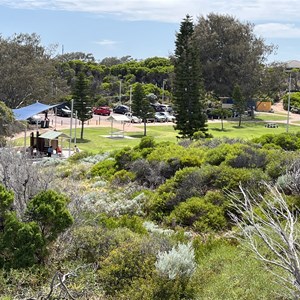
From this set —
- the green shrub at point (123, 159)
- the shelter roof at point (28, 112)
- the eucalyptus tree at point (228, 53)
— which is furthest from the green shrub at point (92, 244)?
the eucalyptus tree at point (228, 53)

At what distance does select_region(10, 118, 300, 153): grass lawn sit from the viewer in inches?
1463

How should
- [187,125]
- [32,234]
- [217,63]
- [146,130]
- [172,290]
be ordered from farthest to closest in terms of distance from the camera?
1. [217,63]
2. [146,130]
3. [187,125]
4. [32,234]
5. [172,290]

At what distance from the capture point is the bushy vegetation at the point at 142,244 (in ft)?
29.2

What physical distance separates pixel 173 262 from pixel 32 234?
2554 mm

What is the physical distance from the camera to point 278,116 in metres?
66.3

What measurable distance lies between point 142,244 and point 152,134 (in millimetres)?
34634

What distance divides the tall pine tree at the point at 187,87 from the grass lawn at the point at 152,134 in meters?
1.59

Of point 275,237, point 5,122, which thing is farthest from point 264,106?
point 275,237

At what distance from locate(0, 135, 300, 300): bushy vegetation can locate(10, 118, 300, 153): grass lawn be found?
57.4 ft

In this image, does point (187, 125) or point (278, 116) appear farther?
point (278, 116)

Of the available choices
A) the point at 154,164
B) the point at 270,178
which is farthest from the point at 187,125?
the point at 270,178

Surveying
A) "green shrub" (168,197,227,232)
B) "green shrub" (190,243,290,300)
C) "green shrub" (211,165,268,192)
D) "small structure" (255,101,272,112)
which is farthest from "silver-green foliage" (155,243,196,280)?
"small structure" (255,101,272,112)

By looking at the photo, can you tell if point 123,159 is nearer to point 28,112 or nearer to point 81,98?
point 28,112

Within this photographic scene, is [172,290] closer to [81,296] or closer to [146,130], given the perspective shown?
[81,296]
